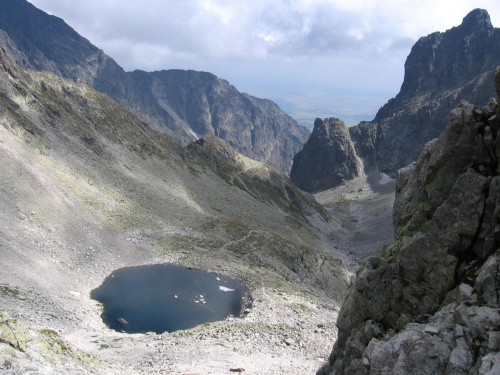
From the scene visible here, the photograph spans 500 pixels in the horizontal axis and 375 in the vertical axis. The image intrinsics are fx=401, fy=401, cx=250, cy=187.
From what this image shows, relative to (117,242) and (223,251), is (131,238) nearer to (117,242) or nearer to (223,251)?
(117,242)

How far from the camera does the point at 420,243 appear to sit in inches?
910

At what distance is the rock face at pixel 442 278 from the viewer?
1711 centimetres

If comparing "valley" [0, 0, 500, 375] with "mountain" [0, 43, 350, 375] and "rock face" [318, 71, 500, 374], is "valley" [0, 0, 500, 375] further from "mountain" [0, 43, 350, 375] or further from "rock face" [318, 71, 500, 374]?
"mountain" [0, 43, 350, 375]

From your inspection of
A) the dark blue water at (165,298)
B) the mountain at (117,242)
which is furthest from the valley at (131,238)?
the dark blue water at (165,298)

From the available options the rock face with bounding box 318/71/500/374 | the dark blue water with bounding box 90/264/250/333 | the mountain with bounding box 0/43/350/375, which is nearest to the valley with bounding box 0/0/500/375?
the rock face with bounding box 318/71/500/374

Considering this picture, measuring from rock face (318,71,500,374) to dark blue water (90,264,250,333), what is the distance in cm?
3006

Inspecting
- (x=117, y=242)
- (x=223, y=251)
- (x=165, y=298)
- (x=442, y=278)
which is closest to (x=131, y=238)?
(x=117, y=242)

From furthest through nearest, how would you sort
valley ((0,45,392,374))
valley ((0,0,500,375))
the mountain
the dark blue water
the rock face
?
the dark blue water → valley ((0,45,392,374)) → the mountain → valley ((0,0,500,375)) → the rock face

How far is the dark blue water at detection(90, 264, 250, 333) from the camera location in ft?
172

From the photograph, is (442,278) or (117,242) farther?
(117,242)

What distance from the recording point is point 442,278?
71.1ft

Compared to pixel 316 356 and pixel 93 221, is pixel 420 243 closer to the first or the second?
pixel 316 356

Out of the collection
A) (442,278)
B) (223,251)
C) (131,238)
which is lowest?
(223,251)

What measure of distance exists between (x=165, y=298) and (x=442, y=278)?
4584 cm
